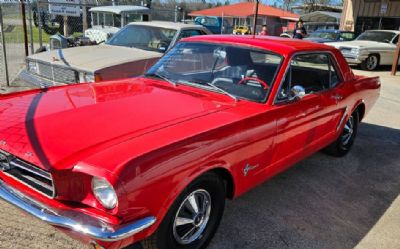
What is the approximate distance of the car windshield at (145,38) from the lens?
7250mm

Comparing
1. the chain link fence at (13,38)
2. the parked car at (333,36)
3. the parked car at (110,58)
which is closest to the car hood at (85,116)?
the parked car at (110,58)

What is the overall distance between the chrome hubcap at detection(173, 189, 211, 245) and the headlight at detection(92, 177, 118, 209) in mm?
564

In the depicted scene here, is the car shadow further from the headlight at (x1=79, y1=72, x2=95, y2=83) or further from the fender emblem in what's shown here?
the headlight at (x1=79, y1=72, x2=95, y2=83)

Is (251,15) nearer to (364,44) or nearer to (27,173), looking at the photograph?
(364,44)

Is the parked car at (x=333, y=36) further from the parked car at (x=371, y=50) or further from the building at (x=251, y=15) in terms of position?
the building at (x=251, y=15)

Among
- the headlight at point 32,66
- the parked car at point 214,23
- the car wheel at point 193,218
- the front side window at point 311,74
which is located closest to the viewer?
the car wheel at point 193,218

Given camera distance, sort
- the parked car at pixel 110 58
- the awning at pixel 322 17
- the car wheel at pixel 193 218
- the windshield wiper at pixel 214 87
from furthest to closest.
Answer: the awning at pixel 322 17 → the parked car at pixel 110 58 → the windshield wiper at pixel 214 87 → the car wheel at pixel 193 218

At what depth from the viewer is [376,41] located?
1577 centimetres

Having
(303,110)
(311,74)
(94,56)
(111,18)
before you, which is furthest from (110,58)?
(111,18)

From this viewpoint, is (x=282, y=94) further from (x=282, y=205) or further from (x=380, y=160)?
(x=380, y=160)

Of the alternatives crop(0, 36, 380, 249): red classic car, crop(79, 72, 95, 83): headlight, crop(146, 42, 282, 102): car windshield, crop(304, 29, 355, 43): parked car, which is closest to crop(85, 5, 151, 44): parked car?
crop(79, 72, 95, 83): headlight

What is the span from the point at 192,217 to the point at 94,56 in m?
4.23

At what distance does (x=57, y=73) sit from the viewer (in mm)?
6145

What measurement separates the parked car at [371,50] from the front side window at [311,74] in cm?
1060
